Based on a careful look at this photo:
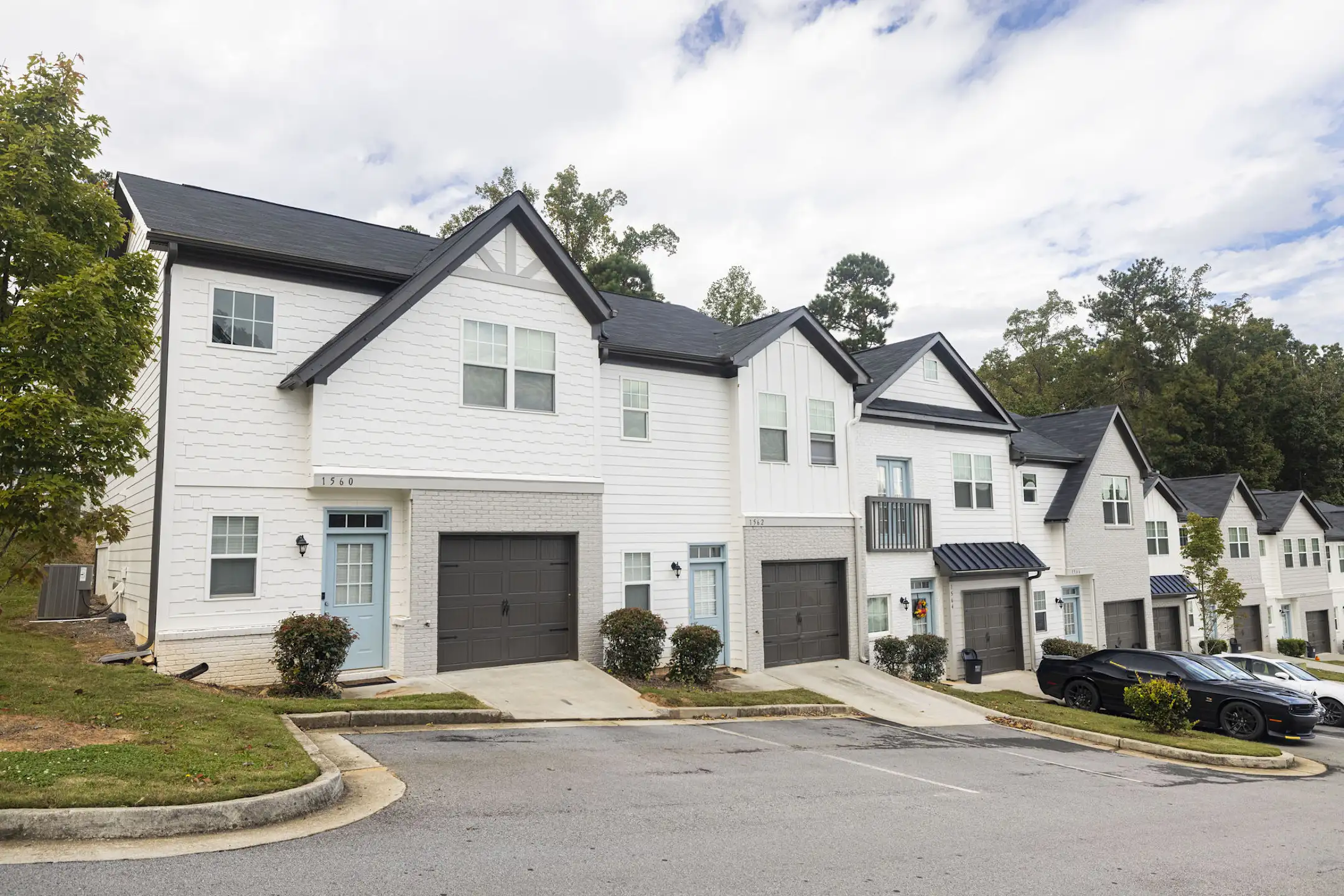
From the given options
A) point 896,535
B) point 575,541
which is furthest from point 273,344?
point 896,535

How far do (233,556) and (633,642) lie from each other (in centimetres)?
670

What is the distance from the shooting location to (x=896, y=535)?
21.9 metres

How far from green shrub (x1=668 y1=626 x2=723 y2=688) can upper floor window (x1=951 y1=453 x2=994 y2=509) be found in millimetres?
10532

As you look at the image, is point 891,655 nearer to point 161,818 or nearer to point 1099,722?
point 1099,722

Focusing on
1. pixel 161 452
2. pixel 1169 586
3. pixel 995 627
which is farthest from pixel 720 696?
pixel 1169 586

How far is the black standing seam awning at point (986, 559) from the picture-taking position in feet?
74.8

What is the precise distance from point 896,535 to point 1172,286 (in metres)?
51.1

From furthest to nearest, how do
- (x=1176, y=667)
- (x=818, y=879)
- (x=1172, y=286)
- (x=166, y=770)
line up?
1. (x=1172, y=286)
2. (x=1176, y=667)
3. (x=166, y=770)
4. (x=818, y=879)

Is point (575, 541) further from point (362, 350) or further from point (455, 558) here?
point (362, 350)

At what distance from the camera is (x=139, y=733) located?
8508 mm

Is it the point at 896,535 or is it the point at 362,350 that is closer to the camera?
the point at 362,350

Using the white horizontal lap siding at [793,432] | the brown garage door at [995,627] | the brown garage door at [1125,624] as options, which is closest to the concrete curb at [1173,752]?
the white horizontal lap siding at [793,432]

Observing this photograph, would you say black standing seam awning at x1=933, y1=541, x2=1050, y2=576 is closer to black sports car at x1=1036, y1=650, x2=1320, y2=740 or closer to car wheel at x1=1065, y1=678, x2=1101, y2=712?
black sports car at x1=1036, y1=650, x2=1320, y2=740

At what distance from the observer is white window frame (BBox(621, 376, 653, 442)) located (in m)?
17.9
